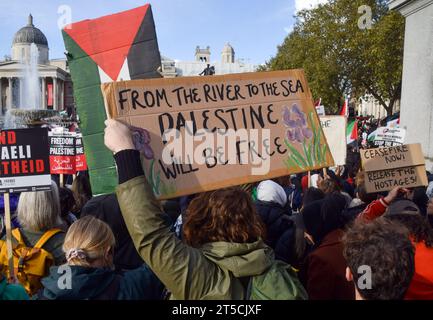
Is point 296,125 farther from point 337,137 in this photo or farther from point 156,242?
point 337,137

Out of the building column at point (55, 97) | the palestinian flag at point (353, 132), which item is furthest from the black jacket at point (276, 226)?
→ the building column at point (55, 97)

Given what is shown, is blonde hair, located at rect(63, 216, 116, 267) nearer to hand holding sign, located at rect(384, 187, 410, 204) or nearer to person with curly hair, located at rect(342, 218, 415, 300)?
person with curly hair, located at rect(342, 218, 415, 300)

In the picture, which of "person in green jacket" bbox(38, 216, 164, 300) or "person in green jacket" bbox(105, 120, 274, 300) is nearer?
"person in green jacket" bbox(105, 120, 274, 300)

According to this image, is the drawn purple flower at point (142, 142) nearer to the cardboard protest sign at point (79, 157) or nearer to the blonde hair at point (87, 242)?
the blonde hair at point (87, 242)

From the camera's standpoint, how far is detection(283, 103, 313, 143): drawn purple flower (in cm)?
314

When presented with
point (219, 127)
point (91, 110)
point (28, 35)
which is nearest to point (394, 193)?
point (219, 127)

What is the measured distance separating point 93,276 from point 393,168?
149 inches

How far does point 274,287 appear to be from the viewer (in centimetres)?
204

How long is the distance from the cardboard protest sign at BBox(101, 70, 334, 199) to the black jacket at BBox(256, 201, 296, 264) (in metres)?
1.01

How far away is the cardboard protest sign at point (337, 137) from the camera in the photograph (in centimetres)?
648

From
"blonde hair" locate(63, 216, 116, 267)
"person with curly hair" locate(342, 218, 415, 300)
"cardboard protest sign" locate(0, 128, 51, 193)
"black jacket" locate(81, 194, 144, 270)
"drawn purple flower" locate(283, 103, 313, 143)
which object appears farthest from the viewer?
"black jacket" locate(81, 194, 144, 270)

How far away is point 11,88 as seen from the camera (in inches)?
3634

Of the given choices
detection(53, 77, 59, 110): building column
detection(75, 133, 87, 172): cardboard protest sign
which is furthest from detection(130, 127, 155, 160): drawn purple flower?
detection(53, 77, 59, 110): building column
